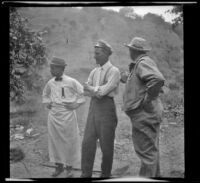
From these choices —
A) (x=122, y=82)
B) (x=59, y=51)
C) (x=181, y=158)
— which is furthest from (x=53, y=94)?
(x=181, y=158)

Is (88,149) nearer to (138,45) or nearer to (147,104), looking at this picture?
(147,104)

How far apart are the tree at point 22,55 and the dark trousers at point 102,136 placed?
1269 millimetres

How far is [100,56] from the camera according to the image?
7293 mm

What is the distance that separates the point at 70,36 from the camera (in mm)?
7543

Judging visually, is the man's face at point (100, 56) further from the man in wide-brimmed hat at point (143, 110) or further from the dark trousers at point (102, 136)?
the dark trousers at point (102, 136)

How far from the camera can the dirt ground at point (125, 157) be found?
23.6ft

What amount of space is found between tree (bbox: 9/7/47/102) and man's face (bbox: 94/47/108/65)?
0.94 meters

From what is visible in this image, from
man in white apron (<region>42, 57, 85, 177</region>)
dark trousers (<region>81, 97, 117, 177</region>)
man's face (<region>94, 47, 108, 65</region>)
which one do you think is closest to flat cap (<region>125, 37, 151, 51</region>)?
man's face (<region>94, 47, 108, 65</region>)

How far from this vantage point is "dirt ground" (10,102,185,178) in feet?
23.6

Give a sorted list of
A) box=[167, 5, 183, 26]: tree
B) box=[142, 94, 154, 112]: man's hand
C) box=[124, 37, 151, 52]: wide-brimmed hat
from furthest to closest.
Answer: box=[167, 5, 183, 26]: tree < box=[124, 37, 151, 52]: wide-brimmed hat < box=[142, 94, 154, 112]: man's hand

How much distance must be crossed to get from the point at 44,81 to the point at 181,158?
2.74m

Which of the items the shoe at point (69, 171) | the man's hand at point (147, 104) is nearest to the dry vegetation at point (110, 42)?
the man's hand at point (147, 104)

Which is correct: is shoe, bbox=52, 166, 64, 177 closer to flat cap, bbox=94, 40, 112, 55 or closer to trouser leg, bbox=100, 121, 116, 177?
trouser leg, bbox=100, 121, 116, 177
